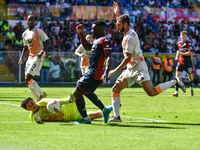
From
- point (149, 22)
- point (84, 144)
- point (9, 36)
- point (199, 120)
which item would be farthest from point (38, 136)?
point (149, 22)

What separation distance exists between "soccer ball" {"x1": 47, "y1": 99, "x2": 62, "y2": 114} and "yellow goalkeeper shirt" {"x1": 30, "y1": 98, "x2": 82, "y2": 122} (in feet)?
0.71

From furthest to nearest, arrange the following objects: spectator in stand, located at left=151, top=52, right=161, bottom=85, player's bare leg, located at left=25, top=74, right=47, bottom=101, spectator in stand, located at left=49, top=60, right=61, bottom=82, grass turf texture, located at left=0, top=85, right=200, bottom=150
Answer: spectator in stand, located at left=151, top=52, right=161, bottom=85 → spectator in stand, located at left=49, top=60, right=61, bottom=82 → player's bare leg, located at left=25, top=74, right=47, bottom=101 → grass turf texture, located at left=0, top=85, right=200, bottom=150

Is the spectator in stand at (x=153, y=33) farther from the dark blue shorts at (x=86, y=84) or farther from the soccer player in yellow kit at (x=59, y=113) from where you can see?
the dark blue shorts at (x=86, y=84)

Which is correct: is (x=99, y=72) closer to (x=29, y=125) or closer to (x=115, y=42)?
(x=29, y=125)

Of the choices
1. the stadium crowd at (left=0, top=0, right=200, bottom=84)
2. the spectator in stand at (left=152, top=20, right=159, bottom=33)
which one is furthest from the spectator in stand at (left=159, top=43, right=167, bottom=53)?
the spectator in stand at (left=152, top=20, right=159, bottom=33)

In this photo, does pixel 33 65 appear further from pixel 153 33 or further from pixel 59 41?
pixel 153 33

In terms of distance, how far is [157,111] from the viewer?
10.1 m

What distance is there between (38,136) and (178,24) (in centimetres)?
2593

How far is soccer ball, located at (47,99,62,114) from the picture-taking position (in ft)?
24.1

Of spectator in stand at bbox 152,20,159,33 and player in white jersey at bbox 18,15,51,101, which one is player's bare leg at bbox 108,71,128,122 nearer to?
player in white jersey at bbox 18,15,51,101

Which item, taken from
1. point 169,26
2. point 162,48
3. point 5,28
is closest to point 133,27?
point 162,48

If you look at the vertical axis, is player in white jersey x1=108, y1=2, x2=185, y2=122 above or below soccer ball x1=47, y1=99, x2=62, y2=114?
above

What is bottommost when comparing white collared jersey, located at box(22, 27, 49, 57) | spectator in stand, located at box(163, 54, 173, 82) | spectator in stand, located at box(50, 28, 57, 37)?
spectator in stand, located at box(163, 54, 173, 82)

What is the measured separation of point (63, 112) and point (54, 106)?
45 centimetres
